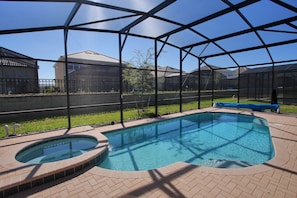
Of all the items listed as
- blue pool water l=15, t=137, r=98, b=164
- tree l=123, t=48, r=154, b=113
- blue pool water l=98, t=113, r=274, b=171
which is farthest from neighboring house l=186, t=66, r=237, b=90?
blue pool water l=15, t=137, r=98, b=164

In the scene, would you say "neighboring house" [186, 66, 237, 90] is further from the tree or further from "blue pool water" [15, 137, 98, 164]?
"blue pool water" [15, 137, 98, 164]

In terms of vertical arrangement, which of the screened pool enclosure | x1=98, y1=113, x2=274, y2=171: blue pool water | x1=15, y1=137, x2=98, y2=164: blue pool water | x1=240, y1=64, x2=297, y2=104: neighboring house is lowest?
x1=98, y1=113, x2=274, y2=171: blue pool water

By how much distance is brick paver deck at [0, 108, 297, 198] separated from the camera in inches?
100

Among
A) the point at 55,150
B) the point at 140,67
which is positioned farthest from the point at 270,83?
the point at 55,150

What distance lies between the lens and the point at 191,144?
559cm

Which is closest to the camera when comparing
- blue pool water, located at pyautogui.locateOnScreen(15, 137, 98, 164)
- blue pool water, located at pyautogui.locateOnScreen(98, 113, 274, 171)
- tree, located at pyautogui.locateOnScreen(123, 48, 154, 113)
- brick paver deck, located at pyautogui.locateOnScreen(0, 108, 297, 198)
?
brick paver deck, located at pyautogui.locateOnScreen(0, 108, 297, 198)

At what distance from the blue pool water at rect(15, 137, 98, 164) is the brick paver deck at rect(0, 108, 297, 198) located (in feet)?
3.45

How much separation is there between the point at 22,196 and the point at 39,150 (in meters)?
2.18

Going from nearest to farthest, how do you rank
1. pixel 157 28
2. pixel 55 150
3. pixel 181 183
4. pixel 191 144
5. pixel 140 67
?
pixel 181 183, pixel 55 150, pixel 191 144, pixel 157 28, pixel 140 67

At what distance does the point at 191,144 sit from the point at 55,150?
411 cm

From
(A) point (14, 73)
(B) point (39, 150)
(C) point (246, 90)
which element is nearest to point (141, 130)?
(B) point (39, 150)

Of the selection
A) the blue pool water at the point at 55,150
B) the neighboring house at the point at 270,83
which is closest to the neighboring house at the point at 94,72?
the blue pool water at the point at 55,150

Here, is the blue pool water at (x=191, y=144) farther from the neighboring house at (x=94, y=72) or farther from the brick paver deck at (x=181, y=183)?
the neighboring house at (x=94, y=72)

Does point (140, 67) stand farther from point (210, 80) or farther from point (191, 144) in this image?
point (210, 80)
